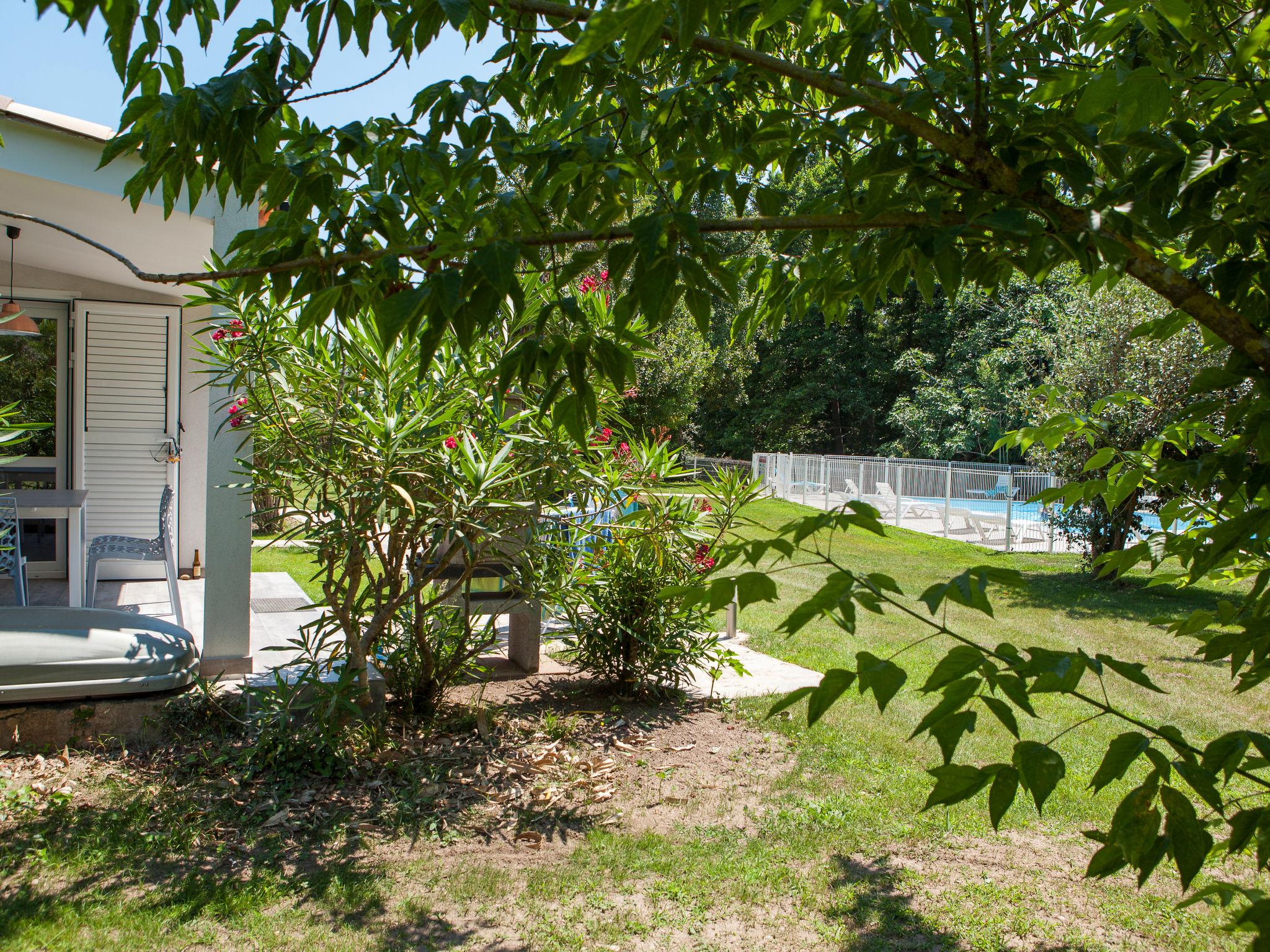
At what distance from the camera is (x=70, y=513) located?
6695 mm

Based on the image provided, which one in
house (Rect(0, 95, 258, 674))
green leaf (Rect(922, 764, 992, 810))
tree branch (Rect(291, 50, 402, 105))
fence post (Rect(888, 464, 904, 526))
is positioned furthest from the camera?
fence post (Rect(888, 464, 904, 526))

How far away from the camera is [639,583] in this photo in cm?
575

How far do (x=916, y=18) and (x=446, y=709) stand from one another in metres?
4.39

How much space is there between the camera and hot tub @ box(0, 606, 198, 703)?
14.3ft

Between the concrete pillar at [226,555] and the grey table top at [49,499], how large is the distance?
1718 mm

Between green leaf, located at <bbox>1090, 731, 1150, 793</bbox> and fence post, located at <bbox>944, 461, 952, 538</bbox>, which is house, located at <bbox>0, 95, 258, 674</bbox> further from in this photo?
fence post, located at <bbox>944, 461, 952, 538</bbox>

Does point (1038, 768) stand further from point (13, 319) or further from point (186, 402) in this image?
point (186, 402)

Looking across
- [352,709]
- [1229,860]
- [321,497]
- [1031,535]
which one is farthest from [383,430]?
[1031,535]

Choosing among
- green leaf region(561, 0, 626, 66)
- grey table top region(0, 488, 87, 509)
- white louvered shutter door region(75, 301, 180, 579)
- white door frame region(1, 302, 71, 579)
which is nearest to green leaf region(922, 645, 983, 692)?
green leaf region(561, 0, 626, 66)

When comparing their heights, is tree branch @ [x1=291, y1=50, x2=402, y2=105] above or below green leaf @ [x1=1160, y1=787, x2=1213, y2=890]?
above

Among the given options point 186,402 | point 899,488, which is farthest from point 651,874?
point 899,488

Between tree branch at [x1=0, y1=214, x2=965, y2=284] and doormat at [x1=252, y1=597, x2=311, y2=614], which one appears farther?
doormat at [x1=252, y1=597, x2=311, y2=614]

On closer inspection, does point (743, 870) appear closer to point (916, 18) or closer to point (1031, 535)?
point (916, 18)

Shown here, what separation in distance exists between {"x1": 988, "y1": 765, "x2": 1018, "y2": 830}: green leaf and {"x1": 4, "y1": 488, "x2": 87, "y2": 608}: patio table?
6.90 m
